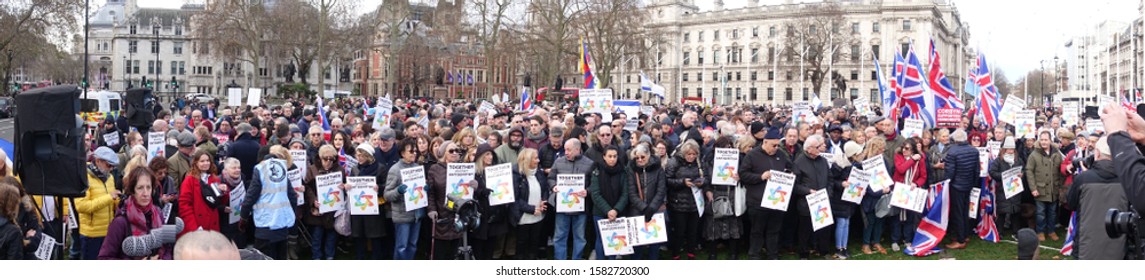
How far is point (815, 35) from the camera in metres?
85.2

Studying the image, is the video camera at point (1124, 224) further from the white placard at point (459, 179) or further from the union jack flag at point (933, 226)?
the union jack flag at point (933, 226)

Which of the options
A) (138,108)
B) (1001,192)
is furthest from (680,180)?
(138,108)

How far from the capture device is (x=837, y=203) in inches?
393

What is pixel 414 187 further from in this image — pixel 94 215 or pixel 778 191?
pixel 778 191

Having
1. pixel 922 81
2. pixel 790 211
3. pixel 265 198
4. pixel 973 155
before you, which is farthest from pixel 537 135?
pixel 922 81

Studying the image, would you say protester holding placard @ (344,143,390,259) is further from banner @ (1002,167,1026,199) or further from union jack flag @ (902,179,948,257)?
banner @ (1002,167,1026,199)

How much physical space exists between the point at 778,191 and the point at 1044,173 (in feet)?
12.7

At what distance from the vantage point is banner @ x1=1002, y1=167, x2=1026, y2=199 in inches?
444

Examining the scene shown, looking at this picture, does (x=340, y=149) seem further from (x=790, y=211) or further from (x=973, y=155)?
(x=973, y=155)

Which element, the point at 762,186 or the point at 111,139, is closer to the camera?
the point at 762,186

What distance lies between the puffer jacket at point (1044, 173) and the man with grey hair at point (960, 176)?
0.76 metres

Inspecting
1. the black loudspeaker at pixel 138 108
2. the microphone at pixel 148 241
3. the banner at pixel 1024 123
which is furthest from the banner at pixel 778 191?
the black loudspeaker at pixel 138 108

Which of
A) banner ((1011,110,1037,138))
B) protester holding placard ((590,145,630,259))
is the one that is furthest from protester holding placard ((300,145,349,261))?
banner ((1011,110,1037,138))

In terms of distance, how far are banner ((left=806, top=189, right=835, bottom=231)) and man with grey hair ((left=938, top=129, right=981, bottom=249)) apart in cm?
203
